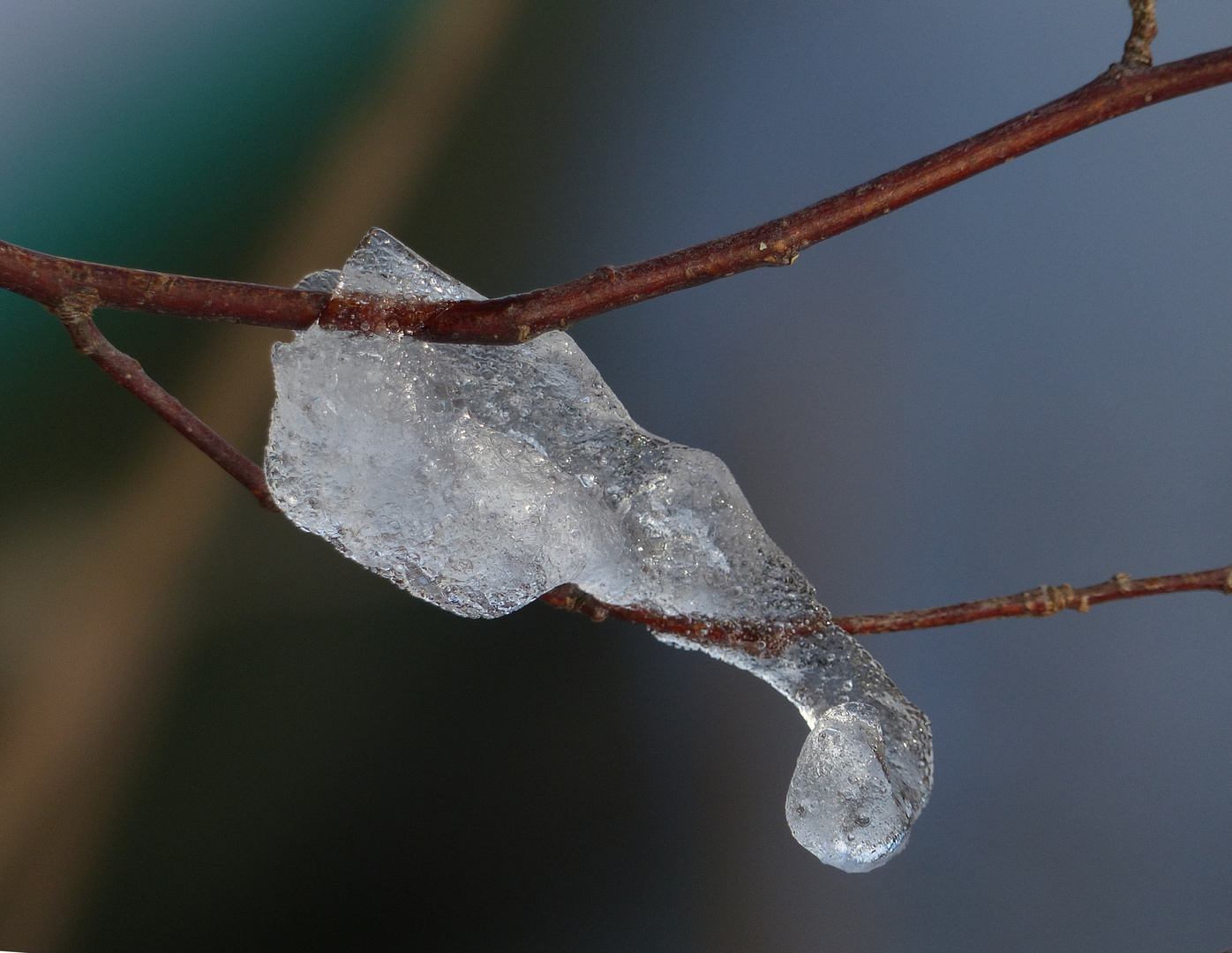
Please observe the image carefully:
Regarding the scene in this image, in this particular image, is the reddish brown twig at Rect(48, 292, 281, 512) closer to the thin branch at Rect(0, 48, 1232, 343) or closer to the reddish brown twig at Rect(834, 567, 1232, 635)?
the thin branch at Rect(0, 48, 1232, 343)

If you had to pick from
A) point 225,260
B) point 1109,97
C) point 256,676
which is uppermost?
point 225,260

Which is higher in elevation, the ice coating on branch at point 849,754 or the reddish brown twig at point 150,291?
the reddish brown twig at point 150,291

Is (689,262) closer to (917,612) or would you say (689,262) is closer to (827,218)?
(827,218)

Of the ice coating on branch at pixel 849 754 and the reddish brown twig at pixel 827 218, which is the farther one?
the ice coating on branch at pixel 849 754

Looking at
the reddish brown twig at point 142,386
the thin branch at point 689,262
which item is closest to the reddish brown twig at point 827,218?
the thin branch at point 689,262

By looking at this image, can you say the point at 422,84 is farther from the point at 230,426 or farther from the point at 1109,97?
the point at 1109,97

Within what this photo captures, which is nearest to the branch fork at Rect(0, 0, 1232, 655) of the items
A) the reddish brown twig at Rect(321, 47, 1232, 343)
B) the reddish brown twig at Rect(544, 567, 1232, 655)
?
the reddish brown twig at Rect(321, 47, 1232, 343)

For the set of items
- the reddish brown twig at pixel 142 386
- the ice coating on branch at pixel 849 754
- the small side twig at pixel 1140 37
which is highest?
the small side twig at pixel 1140 37

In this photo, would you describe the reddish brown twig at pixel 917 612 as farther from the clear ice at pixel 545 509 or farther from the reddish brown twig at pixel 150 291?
the reddish brown twig at pixel 150 291

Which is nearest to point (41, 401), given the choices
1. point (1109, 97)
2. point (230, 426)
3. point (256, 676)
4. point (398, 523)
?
point (230, 426)
